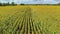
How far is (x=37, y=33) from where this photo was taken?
1079cm

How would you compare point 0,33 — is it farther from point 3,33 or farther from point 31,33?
point 31,33

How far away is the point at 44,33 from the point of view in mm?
10531

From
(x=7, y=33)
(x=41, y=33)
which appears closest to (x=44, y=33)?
(x=41, y=33)

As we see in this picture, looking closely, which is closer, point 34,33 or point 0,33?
point 0,33

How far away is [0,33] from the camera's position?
10023 mm

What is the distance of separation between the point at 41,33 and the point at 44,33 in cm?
23

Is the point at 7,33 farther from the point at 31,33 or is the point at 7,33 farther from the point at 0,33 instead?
the point at 31,33

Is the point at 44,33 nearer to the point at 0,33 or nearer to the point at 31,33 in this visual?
the point at 31,33

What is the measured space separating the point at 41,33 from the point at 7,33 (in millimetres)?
1905

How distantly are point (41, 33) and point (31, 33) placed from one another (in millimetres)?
579

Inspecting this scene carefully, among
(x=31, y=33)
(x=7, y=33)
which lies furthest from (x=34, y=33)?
(x=7, y=33)

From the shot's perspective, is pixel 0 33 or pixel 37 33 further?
pixel 37 33

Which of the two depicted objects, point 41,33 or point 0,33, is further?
point 41,33

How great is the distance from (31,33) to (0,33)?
1.81 meters
